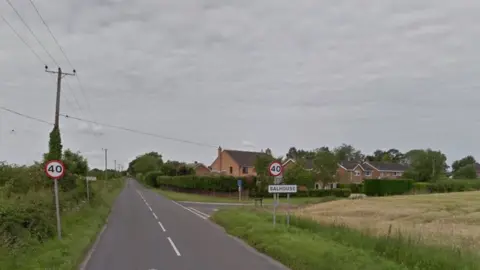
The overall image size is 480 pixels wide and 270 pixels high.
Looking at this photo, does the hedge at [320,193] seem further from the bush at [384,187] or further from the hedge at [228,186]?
the bush at [384,187]

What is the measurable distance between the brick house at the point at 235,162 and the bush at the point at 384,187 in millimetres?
29038

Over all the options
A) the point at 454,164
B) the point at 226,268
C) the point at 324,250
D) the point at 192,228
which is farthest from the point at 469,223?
the point at 454,164

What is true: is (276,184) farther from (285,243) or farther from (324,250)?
(324,250)

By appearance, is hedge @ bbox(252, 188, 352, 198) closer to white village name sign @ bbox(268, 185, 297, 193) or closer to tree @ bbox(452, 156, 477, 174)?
white village name sign @ bbox(268, 185, 297, 193)

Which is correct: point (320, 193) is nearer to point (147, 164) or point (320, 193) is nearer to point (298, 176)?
point (298, 176)

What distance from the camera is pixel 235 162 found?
327 ft

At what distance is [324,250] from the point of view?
13461mm

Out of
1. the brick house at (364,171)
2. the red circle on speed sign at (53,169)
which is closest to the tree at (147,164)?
the brick house at (364,171)

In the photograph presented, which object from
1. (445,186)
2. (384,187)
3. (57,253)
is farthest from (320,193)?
(57,253)

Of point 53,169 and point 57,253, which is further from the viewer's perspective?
point 53,169

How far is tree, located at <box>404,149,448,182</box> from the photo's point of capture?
346 ft

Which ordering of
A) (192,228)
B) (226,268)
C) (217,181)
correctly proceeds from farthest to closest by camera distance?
1. (217,181)
2. (192,228)
3. (226,268)

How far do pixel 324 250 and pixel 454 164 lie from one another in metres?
172

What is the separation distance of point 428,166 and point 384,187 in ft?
136
